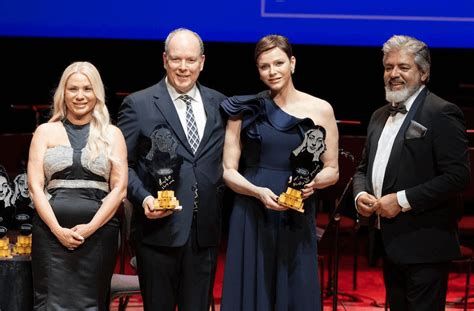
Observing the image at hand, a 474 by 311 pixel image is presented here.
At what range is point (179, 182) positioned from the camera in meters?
4.17

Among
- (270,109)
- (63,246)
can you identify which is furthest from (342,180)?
(63,246)

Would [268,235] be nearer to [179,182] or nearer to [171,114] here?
[179,182]

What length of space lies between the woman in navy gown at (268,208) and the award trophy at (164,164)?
33 cm

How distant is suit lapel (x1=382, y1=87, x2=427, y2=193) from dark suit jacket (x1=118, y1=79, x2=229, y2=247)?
32.5 inches

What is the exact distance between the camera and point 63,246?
14.0 ft

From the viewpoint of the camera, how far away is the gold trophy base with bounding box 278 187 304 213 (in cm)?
407

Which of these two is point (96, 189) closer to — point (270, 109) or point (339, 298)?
point (270, 109)

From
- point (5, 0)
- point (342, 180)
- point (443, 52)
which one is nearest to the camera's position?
point (342, 180)

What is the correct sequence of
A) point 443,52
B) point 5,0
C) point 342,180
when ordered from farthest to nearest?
point 443,52
point 5,0
point 342,180

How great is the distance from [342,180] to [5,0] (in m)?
3.19

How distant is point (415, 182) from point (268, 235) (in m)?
0.77

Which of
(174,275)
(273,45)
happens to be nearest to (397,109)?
(273,45)

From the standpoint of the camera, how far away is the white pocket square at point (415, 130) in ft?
13.6

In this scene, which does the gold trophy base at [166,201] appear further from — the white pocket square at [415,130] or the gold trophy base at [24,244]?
the white pocket square at [415,130]
